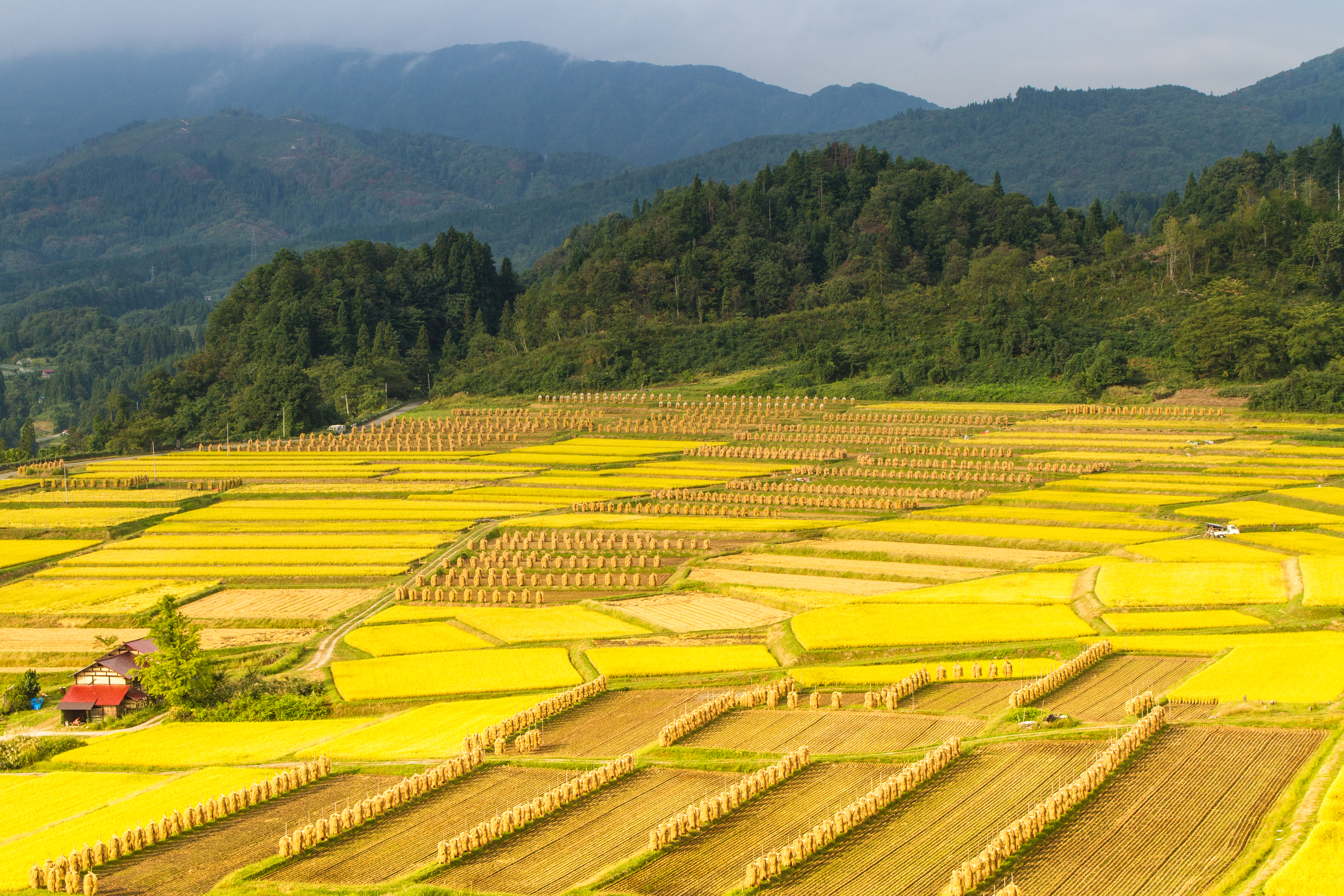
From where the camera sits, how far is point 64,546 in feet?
251

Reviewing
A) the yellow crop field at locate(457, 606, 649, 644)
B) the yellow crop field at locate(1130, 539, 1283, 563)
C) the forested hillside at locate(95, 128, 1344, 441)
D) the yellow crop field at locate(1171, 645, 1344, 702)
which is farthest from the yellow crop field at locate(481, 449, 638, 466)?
the yellow crop field at locate(1171, 645, 1344, 702)

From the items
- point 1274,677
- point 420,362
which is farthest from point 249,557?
point 420,362

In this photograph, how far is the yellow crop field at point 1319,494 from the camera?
75562 millimetres

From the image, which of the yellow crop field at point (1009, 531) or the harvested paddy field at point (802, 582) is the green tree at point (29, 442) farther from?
the yellow crop field at point (1009, 531)

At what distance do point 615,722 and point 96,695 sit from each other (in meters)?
20.9

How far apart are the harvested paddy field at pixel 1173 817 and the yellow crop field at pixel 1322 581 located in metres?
16.2

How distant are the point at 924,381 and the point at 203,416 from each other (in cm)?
7923

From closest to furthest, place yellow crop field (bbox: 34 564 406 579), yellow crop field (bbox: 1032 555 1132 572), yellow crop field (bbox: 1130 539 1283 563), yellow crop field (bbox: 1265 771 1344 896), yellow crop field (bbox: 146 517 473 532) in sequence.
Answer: yellow crop field (bbox: 1265 771 1344 896) < yellow crop field (bbox: 1130 539 1283 563) < yellow crop field (bbox: 1032 555 1132 572) < yellow crop field (bbox: 34 564 406 579) < yellow crop field (bbox: 146 517 473 532)

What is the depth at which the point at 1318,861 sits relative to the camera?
1160 inches

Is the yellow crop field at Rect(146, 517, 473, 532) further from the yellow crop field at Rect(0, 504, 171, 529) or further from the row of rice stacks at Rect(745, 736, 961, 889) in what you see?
the row of rice stacks at Rect(745, 736, 961, 889)

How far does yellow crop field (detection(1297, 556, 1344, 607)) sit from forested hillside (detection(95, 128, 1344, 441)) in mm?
60467

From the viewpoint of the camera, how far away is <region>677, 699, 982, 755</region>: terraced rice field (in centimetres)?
4006

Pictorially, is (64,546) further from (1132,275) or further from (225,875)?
(1132,275)

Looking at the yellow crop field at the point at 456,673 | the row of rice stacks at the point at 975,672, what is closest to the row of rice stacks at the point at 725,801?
the row of rice stacks at the point at 975,672
